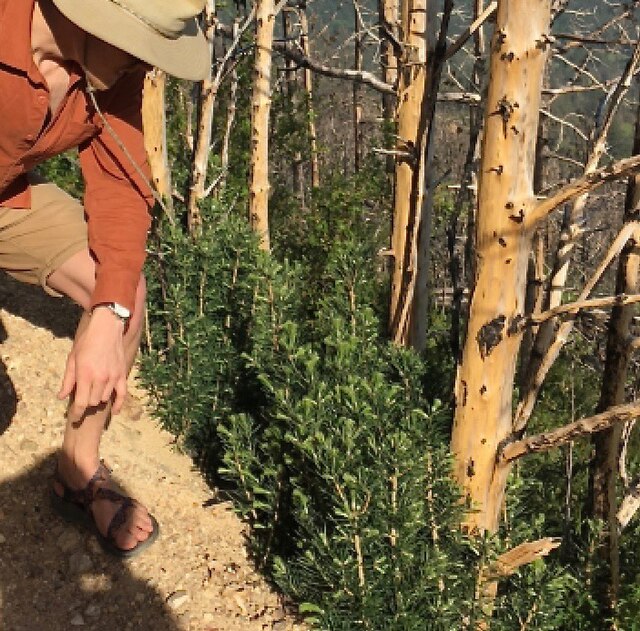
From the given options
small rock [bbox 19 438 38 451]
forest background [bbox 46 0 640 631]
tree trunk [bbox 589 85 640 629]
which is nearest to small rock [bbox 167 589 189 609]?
forest background [bbox 46 0 640 631]

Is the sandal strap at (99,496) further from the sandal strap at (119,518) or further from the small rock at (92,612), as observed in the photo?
the small rock at (92,612)

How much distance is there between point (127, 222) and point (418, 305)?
1593 millimetres

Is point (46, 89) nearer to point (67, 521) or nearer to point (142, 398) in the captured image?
point (67, 521)

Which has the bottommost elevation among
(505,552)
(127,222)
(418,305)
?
(505,552)

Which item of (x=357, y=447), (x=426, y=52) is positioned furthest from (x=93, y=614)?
(x=426, y=52)

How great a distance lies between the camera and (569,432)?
2.16 meters

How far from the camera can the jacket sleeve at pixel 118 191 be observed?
2.22 metres

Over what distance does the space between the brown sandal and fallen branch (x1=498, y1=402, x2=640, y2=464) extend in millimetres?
1373

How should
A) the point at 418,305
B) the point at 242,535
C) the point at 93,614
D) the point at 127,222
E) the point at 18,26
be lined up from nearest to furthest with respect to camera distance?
1. the point at 18,26
2. the point at 127,222
3. the point at 93,614
4. the point at 242,535
5. the point at 418,305

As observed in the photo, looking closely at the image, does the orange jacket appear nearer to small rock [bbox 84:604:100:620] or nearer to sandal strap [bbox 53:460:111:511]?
sandal strap [bbox 53:460:111:511]

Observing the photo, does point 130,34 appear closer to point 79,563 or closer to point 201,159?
point 79,563

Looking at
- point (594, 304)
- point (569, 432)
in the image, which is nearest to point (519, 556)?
point (569, 432)

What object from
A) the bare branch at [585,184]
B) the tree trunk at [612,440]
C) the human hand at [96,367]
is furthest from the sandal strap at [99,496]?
the tree trunk at [612,440]

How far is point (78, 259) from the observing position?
239 centimetres
